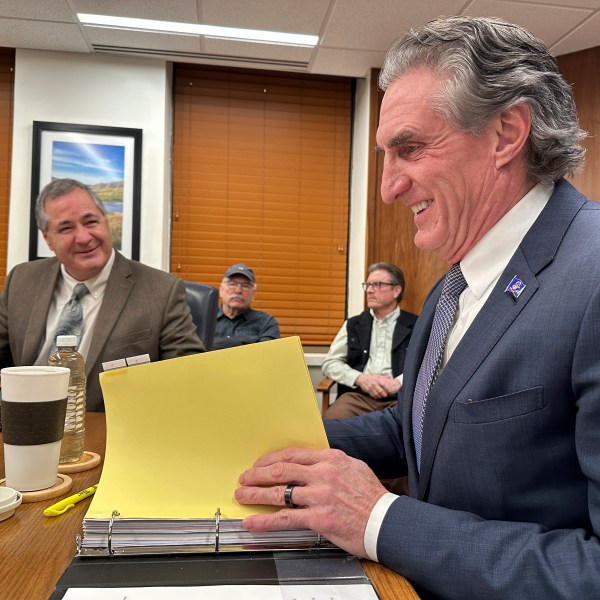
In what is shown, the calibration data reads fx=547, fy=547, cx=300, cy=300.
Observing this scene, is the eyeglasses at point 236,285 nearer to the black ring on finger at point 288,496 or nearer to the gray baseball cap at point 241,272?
the gray baseball cap at point 241,272

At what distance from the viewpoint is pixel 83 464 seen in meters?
0.97

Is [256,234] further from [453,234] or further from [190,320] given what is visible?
[453,234]

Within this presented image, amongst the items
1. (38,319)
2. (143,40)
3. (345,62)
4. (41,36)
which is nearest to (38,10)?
(41,36)

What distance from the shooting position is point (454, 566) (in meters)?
0.60

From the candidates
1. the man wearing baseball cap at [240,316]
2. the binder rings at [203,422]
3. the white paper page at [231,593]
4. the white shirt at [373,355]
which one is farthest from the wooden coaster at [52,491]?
the man wearing baseball cap at [240,316]

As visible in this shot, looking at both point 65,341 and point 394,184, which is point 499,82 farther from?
point 65,341

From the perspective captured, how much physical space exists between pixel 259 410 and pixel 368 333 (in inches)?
115

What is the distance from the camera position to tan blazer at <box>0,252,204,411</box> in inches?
76.8

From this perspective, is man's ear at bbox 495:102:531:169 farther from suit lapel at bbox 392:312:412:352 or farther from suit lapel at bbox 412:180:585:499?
suit lapel at bbox 392:312:412:352

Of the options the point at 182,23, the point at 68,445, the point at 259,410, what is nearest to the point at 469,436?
the point at 259,410

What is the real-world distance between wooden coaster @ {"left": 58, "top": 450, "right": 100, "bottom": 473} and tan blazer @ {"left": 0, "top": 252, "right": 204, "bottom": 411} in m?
0.91

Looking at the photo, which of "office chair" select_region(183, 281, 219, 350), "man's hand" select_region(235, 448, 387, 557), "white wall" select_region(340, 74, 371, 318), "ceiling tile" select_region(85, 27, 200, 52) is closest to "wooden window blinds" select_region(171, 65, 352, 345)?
"white wall" select_region(340, 74, 371, 318)

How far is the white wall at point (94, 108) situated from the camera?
3.76m

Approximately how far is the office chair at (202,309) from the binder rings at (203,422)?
1551 mm
